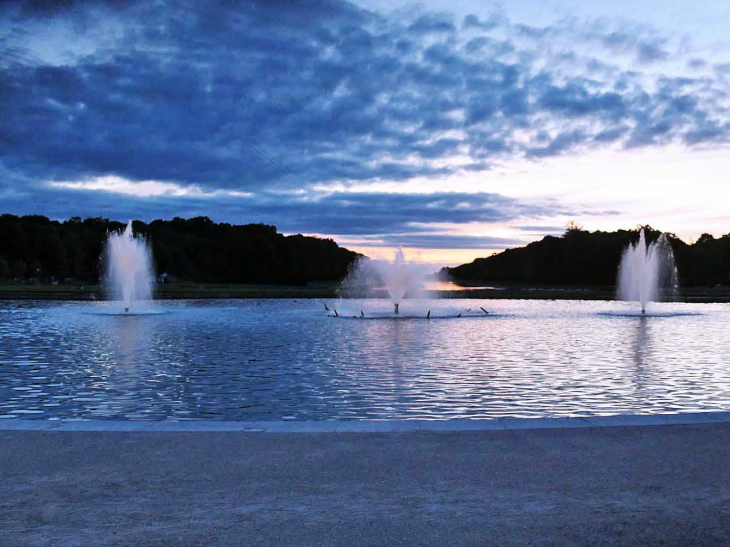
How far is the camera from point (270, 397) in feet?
45.1

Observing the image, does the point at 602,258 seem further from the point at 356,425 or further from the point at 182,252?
the point at 356,425

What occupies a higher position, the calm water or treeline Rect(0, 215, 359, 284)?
treeline Rect(0, 215, 359, 284)

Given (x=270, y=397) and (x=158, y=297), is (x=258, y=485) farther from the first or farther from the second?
(x=158, y=297)

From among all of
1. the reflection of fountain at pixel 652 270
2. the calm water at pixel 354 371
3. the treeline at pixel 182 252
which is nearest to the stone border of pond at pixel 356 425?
the calm water at pixel 354 371

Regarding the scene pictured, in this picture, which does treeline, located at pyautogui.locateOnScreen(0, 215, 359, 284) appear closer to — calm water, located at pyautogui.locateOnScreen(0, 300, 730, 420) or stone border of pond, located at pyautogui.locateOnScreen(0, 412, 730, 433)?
calm water, located at pyautogui.locateOnScreen(0, 300, 730, 420)

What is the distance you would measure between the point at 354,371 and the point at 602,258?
5255 inches

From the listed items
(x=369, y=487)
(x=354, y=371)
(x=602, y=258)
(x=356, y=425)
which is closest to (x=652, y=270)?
(x=354, y=371)

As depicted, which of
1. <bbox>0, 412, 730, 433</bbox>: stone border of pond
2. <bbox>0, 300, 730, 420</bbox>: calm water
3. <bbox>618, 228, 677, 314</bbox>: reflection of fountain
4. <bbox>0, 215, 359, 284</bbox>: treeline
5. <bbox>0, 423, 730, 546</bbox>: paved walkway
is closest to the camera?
<bbox>0, 423, 730, 546</bbox>: paved walkway

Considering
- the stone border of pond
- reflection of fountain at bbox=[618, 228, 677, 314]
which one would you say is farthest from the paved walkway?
reflection of fountain at bbox=[618, 228, 677, 314]

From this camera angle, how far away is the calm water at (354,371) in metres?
12.6

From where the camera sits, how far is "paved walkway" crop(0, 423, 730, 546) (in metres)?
5.56

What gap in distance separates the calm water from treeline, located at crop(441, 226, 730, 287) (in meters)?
90.6

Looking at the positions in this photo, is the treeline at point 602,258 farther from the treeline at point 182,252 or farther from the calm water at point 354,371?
the calm water at point 354,371

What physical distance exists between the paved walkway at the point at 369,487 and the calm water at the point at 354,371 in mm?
3618
